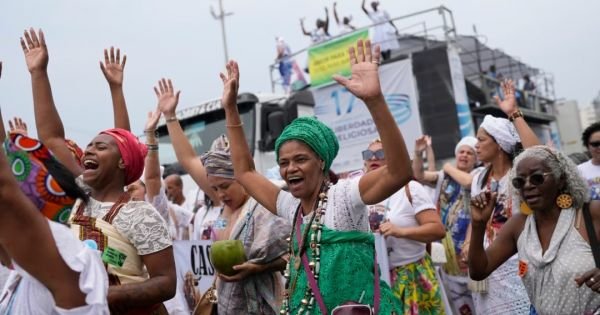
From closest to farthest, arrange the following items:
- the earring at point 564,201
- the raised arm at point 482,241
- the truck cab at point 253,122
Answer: the earring at point 564,201, the raised arm at point 482,241, the truck cab at point 253,122

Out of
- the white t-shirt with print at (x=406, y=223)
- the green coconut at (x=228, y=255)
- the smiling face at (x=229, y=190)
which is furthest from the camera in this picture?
the white t-shirt with print at (x=406, y=223)

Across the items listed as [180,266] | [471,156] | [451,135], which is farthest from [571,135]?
[180,266]

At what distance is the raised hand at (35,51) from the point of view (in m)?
3.75

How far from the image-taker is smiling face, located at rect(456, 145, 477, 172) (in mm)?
6887

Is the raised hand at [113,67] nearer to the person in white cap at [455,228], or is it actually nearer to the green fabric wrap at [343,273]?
the green fabric wrap at [343,273]

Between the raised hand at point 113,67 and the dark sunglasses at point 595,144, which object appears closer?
the raised hand at point 113,67

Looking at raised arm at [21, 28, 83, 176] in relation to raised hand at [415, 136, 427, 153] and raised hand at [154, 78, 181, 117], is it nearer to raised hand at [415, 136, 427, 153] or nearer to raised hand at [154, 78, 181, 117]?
raised hand at [154, 78, 181, 117]

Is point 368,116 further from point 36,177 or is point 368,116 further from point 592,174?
point 36,177

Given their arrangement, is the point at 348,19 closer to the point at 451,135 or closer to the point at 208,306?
the point at 451,135

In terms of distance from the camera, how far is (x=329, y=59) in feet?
54.0

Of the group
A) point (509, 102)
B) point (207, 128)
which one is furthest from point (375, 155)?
point (207, 128)

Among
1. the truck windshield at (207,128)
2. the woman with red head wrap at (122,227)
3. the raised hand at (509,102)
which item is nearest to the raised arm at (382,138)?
the woman with red head wrap at (122,227)

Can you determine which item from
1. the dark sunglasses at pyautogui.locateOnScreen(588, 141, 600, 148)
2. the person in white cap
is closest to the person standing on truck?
the person in white cap

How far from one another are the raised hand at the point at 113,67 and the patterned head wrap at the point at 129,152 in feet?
3.55
